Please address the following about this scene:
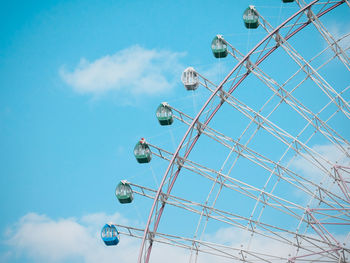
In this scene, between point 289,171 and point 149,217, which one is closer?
point 149,217

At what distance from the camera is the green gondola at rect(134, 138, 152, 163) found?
35750 millimetres

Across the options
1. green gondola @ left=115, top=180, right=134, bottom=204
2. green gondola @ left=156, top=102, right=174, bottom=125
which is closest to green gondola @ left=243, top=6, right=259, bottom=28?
green gondola @ left=156, top=102, right=174, bottom=125

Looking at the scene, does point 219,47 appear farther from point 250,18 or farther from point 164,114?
point 164,114

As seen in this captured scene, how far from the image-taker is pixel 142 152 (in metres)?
35.9

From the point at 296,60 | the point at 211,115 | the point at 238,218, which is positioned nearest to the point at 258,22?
the point at 296,60

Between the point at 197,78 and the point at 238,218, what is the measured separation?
23.7ft

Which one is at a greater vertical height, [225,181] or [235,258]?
[225,181]

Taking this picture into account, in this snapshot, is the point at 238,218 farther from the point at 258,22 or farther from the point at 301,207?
the point at 258,22

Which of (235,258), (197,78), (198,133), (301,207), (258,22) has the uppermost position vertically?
(258,22)

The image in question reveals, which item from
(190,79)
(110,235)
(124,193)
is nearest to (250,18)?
(190,79)

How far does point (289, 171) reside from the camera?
34625mm

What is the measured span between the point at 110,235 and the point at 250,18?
13375 mm

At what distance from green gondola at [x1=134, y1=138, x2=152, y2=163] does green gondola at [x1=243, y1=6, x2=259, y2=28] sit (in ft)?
27.1

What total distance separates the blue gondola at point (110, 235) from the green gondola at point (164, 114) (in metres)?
5.95
